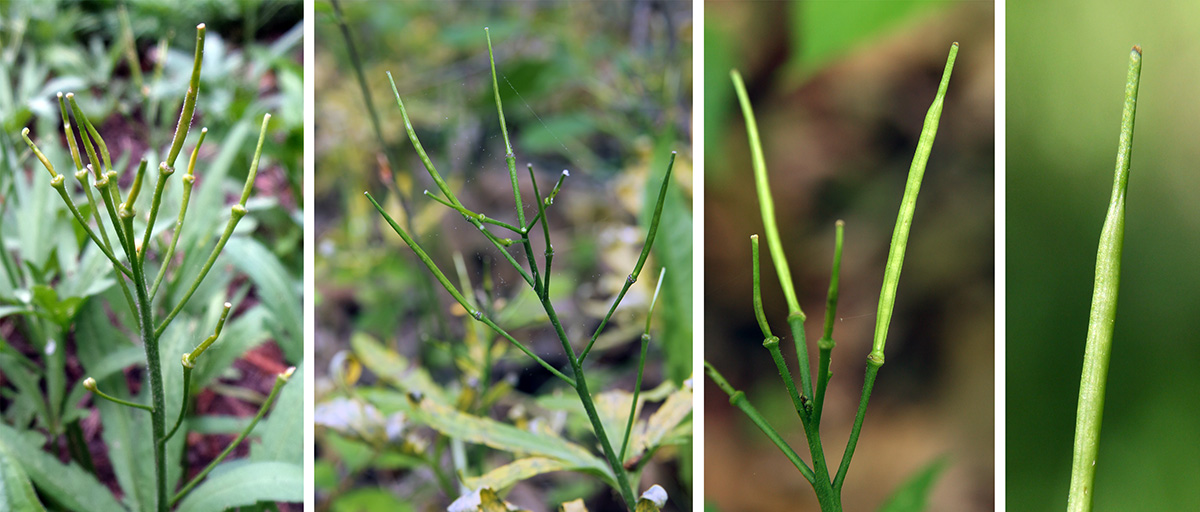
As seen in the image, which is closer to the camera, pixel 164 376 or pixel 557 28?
pixel 164 376

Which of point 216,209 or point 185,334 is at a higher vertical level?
point 216,209


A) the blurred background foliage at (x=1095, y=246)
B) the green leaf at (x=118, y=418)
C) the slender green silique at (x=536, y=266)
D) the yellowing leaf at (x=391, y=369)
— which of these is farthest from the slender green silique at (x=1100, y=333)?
the green leaf at (x=118, y=418)

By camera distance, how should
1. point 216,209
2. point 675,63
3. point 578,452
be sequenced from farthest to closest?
point 675,63 → point 216,209 → point 578,452

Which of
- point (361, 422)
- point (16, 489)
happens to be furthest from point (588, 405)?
point (16, 489)

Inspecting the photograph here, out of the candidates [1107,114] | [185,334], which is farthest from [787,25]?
[185,334]

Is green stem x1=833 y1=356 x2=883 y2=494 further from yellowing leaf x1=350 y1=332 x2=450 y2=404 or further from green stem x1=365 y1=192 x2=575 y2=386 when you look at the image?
yellowing leaf x1=350 y1=332 x2=450 y2=404

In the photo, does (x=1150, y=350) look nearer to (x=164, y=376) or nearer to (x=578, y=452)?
(x=578, y=452)

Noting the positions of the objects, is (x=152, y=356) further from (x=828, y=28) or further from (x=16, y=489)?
(x=828, y=28)
